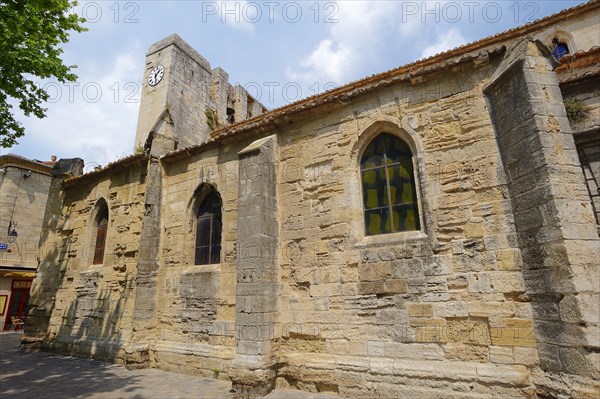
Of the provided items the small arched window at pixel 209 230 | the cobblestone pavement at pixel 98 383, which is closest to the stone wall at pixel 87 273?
the cobblestone pavement at pixel 98 383

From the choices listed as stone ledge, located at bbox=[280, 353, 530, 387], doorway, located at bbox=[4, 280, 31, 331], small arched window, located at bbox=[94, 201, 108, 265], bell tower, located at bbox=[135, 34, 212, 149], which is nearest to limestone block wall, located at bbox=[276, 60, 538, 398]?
stone ledge, located at bbox=[280, 353, 530, 387]

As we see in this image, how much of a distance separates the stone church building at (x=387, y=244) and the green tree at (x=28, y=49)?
94.2 inches

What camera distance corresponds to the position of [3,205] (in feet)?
54.6

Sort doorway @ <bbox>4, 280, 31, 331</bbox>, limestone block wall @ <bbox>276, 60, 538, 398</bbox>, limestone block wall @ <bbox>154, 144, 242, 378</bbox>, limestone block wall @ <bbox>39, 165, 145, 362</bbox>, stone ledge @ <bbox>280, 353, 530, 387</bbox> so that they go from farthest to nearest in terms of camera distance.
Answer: doorway @ <bbox>4, 280, 31, 331</bbox>
limestone block wall @ <bbox>39, 165, 145, 362</bbox>
limestone block wall @ <bbox>154, 144, 242, 378</bbox>
limestone block wall @ <bbox>276, 60, 538, 398</bbox>
stone ledge @ <bbox>280, 353, 530, 387</bbox>

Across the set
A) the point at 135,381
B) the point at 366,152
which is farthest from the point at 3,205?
the point at 366,152

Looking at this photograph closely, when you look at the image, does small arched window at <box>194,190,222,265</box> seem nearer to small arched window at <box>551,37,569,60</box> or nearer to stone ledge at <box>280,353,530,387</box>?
stone ledge at <box>280,353,530,387</box>

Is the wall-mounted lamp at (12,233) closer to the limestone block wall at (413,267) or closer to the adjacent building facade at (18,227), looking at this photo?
the adjacent building facade at (18,227)

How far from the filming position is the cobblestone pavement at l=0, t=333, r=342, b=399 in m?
5.22

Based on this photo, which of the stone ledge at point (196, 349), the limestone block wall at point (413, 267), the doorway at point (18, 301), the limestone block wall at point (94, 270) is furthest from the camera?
the doorway at point (18, 301)

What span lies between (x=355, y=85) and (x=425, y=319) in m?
6.30

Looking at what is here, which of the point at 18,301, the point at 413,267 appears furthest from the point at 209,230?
the point at 18,301

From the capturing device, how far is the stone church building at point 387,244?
400 centimetres

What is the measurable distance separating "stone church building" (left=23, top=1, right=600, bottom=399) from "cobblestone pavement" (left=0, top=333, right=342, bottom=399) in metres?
0.30

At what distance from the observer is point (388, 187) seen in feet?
18.1
